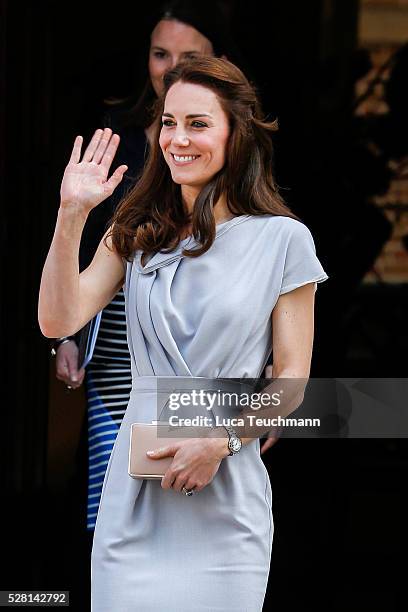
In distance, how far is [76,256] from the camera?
2.74 meters

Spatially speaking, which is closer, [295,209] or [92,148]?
[92,148]

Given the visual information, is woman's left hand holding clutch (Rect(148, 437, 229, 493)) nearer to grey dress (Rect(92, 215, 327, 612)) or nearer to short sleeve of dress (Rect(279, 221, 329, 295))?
grey dress (Rect(92, 215, 327, 612))

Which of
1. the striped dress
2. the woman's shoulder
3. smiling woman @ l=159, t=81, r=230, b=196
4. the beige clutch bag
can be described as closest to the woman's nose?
smiling woman @ l=159, t=81, r=230, b=196

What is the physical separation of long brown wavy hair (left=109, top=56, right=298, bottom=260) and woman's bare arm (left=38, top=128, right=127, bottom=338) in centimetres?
9

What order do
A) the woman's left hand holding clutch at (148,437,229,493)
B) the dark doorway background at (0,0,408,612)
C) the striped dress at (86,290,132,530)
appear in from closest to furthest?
the woman's left hand holding clutch at (148,437,229,493) < the striped dress at (86,290,132,530) < the dark doorway background at (0,0,408,612)

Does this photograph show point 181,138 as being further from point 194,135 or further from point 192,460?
point 192,460

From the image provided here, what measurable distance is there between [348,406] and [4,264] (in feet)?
4.28

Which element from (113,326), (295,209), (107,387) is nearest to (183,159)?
(113,326)

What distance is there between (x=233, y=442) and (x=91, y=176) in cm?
62

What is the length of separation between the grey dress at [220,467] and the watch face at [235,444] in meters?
0.07

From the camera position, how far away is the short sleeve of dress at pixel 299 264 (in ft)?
9.16

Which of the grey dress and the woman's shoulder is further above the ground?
the woman's shoulder

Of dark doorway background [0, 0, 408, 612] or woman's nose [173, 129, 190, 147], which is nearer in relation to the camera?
woman's nose [173, 129, 190, 147]

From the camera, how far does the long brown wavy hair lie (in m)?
2.85
